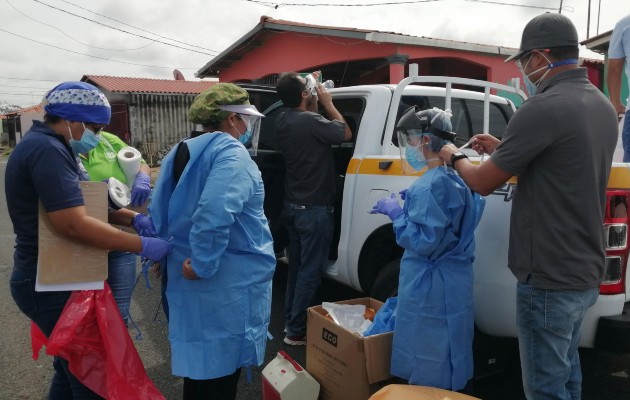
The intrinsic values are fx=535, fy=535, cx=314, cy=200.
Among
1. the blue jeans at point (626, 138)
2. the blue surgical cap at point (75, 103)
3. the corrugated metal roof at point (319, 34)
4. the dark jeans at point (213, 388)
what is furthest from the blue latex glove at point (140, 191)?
the corrugated metal roof at point (319, 34)

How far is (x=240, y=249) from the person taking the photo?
7.93ft

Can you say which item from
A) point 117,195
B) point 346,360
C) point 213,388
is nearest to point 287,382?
point 346,360

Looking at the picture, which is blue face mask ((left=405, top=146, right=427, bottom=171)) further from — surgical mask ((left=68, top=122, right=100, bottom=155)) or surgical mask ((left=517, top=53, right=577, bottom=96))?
surgical mask ((left=68, top=122, right=100, bottom=155))

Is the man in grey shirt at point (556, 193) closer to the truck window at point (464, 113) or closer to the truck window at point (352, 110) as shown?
the truck window at point (464, 113)

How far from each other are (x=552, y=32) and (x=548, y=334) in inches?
47.3

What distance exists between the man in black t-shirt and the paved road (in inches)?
19.6

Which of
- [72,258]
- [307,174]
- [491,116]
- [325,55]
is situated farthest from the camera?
[325,55]

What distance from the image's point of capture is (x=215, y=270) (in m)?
2.29

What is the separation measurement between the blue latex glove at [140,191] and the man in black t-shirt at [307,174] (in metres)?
1.17

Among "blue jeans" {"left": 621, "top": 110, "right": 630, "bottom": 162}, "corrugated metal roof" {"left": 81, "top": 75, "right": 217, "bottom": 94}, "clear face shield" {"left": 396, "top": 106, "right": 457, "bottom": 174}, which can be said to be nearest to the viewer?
"clear face shield" {"left": 396, "top": 106, "right": 457, "bottom": 174}

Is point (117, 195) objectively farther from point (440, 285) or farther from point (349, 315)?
point (440, 285)

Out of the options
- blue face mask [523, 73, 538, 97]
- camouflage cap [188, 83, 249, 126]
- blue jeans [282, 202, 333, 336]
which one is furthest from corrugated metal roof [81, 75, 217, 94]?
blue face mask [523, 73, 538, 97]

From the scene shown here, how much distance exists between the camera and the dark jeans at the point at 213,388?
247 centimetres

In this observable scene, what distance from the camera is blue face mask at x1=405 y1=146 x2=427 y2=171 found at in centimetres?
279
